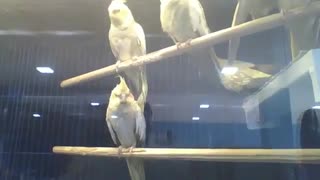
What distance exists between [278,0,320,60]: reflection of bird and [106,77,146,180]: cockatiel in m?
0.38

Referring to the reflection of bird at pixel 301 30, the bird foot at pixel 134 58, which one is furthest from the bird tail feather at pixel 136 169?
the reflection of bird at pixel 301 30

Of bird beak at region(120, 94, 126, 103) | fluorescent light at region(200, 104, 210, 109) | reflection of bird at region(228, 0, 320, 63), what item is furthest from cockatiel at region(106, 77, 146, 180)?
reflection of bird at region(228, 0, 320, 63)

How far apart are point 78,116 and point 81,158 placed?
10cm

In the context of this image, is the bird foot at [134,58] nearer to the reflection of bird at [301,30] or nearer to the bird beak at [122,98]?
the bird beak at [122,98]

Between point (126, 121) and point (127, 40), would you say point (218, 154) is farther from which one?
point (127, 40)

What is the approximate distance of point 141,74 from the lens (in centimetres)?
98

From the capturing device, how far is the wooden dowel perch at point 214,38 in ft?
2.51

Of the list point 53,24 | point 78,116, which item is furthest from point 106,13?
point 78,116

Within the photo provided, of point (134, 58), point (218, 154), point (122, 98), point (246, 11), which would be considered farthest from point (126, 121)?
point (246, 11)

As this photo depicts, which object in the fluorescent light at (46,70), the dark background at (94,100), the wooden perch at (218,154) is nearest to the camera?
the wooden perch at (218,154)

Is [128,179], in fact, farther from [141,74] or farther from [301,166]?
[301,166]

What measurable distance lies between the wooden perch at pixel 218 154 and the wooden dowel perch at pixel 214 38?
169 mm

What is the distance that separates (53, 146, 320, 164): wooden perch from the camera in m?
0.73

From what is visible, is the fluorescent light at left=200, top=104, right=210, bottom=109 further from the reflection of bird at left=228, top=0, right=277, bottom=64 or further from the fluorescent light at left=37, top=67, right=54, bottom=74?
the fluorescent light at left=37, top=67, right=54, bottom=74
